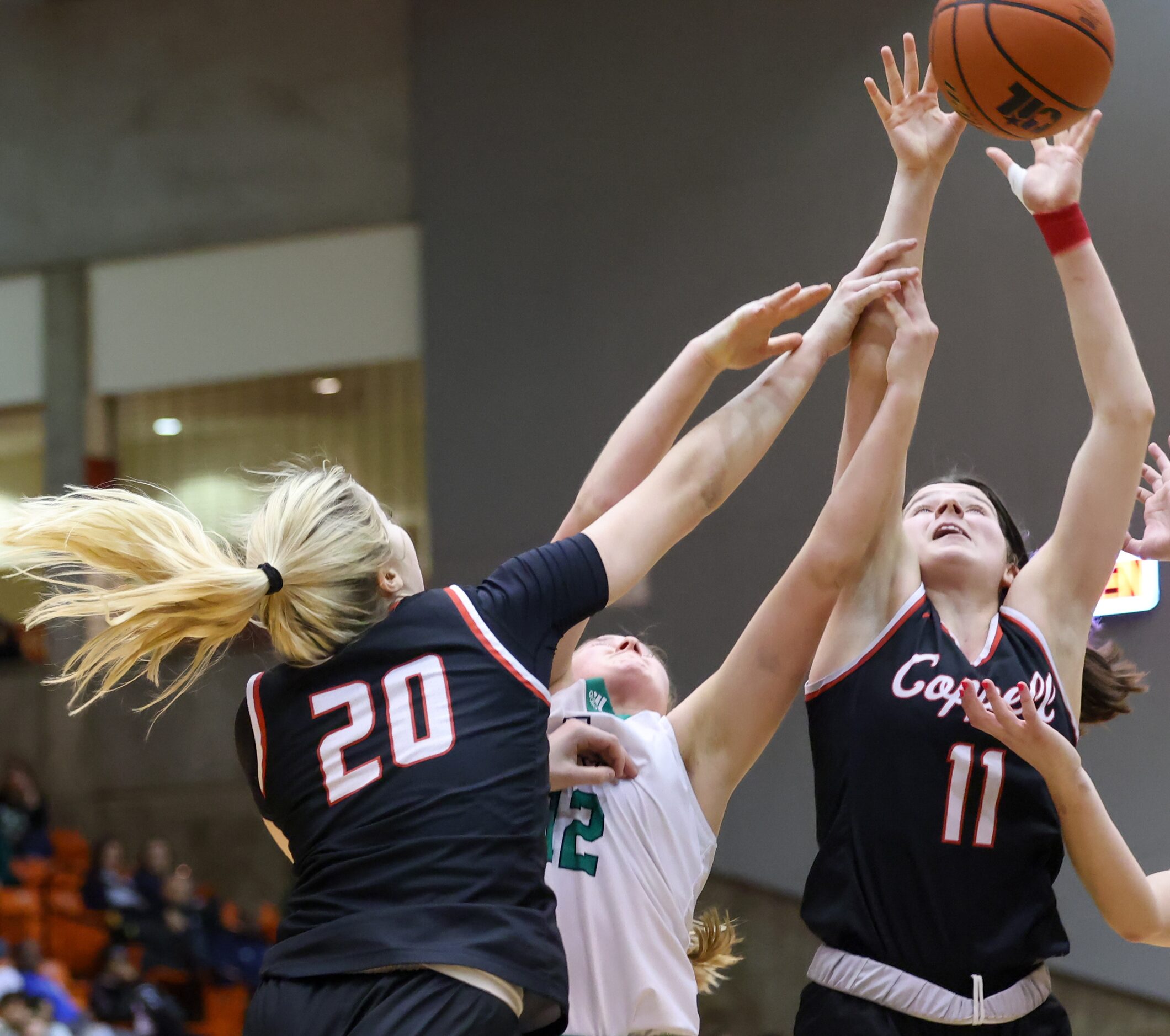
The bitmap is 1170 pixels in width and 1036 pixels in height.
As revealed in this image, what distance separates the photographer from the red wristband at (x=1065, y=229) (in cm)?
251

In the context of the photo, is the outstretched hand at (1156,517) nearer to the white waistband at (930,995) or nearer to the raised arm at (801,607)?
the raised arm at (801,607)

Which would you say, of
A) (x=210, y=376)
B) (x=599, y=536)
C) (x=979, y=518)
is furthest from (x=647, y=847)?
(x=210, y=376)

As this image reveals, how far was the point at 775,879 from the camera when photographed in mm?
7426

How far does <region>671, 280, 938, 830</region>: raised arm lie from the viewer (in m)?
2.41

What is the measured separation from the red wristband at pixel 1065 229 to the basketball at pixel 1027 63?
0.58ft

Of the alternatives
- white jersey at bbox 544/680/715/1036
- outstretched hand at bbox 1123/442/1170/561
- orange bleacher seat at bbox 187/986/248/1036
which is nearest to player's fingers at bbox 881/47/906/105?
outstretched hand at bbox 1123/442/1170/561

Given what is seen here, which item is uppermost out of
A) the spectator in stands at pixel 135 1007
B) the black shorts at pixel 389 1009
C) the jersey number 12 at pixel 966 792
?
the jersey number 12 at pixel 966 792

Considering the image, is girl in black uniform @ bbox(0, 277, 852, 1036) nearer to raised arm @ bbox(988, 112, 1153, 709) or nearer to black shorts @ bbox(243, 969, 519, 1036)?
black shorts @ bbox(243, 969, 519, 1036)

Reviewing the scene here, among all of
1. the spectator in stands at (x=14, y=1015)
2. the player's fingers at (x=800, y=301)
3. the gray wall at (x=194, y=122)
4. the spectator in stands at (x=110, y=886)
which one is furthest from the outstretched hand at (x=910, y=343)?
the spectator in stands at (x=110, y=886)

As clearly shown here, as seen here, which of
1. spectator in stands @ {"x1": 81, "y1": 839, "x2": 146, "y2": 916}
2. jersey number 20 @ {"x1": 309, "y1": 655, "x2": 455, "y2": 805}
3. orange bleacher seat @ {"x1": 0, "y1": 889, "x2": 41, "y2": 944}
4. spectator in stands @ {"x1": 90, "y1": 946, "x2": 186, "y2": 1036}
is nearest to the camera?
jersey number 20 @ {"x1": 309, "y1": 655, "x2": 455, "y2": 805}

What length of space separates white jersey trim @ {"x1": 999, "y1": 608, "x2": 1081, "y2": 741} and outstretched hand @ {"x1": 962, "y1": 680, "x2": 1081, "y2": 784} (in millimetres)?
288

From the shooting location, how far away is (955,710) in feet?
7.64

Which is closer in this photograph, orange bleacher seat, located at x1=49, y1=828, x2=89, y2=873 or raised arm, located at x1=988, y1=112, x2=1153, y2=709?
raised arm, located at x1=988, y1=112, x2=1153, y2=709

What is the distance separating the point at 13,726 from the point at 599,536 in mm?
9799
